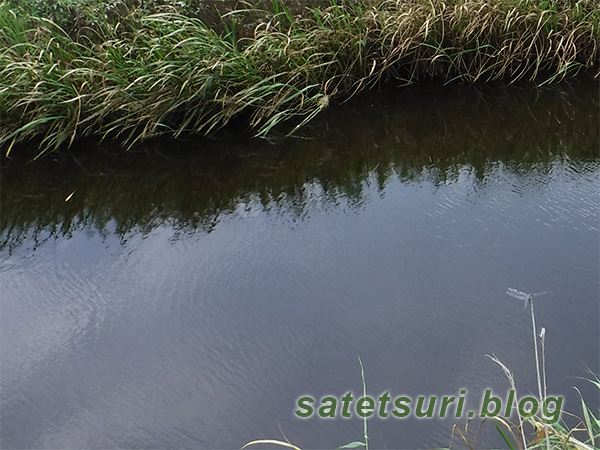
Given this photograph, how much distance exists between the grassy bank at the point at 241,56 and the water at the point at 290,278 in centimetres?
32

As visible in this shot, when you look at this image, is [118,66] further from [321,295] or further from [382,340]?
[382,340]

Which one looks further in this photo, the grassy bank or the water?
the grassy bank

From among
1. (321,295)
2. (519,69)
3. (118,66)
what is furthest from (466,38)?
(321,295)

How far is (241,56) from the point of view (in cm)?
498

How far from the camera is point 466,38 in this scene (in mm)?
5410

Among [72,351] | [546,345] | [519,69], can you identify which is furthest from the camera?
[519,69]

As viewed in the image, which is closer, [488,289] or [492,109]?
[488,289]

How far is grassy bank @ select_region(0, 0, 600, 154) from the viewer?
4.83m

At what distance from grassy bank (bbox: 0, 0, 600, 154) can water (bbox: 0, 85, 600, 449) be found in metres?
0.32

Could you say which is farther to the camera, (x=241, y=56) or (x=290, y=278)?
(x=241, y=56)

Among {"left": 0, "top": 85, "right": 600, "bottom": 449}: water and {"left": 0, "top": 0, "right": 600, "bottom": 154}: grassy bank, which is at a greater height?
{"left": 0, "top": 0, "right": 600, "bottom": 154}: grassy bank

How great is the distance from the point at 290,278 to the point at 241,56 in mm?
2271

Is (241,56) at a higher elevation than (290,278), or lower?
higher

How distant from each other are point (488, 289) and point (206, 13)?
3.53 metres
